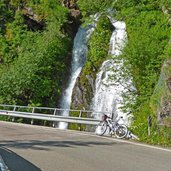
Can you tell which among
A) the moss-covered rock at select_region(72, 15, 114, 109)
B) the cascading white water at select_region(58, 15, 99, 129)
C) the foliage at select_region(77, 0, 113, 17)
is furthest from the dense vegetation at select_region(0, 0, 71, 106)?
the foliage at select_region(77, 0, 113, 17)

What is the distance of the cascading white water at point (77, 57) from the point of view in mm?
32100

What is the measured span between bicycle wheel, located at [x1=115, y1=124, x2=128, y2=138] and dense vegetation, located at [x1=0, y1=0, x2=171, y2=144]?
516 millimetres

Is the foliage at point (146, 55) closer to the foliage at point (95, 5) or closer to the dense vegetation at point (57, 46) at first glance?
the dense vegetation at point (57, 46)

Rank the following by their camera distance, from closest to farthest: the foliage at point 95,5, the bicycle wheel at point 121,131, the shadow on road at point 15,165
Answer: the shadow on road at point 15,165 → the bicycle wheel at point 121,131 → the foliage at point 95,5

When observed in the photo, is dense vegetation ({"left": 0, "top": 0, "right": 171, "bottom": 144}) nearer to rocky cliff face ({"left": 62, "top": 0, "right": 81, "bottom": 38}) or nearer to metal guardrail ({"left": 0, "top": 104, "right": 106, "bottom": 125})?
rocky cliff face ({"left": 62, "top": 0, "right": 81, "bottom": 38})

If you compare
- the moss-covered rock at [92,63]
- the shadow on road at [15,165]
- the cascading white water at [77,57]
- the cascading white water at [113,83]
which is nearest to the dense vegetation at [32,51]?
the cascading white water at [77,57]

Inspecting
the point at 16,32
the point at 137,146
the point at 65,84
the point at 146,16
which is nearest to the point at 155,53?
the point at 146,16

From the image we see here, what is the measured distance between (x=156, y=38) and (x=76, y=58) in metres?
12.5

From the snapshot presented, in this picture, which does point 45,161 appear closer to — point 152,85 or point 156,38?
point 152,85

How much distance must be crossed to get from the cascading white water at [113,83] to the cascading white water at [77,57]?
10.2ft

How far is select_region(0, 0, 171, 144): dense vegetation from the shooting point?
22.3 meters

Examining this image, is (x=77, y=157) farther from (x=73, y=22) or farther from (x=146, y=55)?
(x=73, y=22)

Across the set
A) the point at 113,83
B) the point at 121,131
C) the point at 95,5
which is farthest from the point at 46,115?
the point at 95,5

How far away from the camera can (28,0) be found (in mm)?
39969
